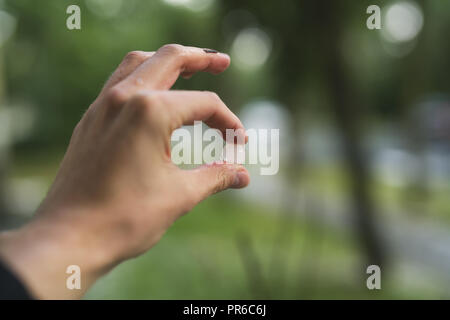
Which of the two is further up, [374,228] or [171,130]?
[171,130]

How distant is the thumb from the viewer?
48.2 inches

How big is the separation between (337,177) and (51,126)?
A: 33.4 ft

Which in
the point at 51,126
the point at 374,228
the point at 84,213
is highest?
the point at 51,126

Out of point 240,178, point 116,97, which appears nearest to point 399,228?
point 240,178

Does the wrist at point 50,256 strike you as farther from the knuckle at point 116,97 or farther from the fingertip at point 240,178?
the fingertip at point 240,178

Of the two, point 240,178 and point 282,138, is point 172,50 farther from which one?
point 282,138

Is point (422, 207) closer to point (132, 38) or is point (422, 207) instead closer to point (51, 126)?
point (132, 38)

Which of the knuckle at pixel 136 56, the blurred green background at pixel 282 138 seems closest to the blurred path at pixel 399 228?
the blurred green background at pixel 282 138

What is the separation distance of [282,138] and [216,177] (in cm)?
419

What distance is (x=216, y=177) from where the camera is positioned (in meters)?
1.28

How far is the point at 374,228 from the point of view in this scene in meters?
5.32

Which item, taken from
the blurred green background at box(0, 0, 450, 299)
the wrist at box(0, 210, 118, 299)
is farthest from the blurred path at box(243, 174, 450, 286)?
the wrist at box(0, 210, 118, 299)

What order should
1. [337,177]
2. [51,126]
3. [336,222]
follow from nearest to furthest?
[336,222] < [337,177] < [51,126]
